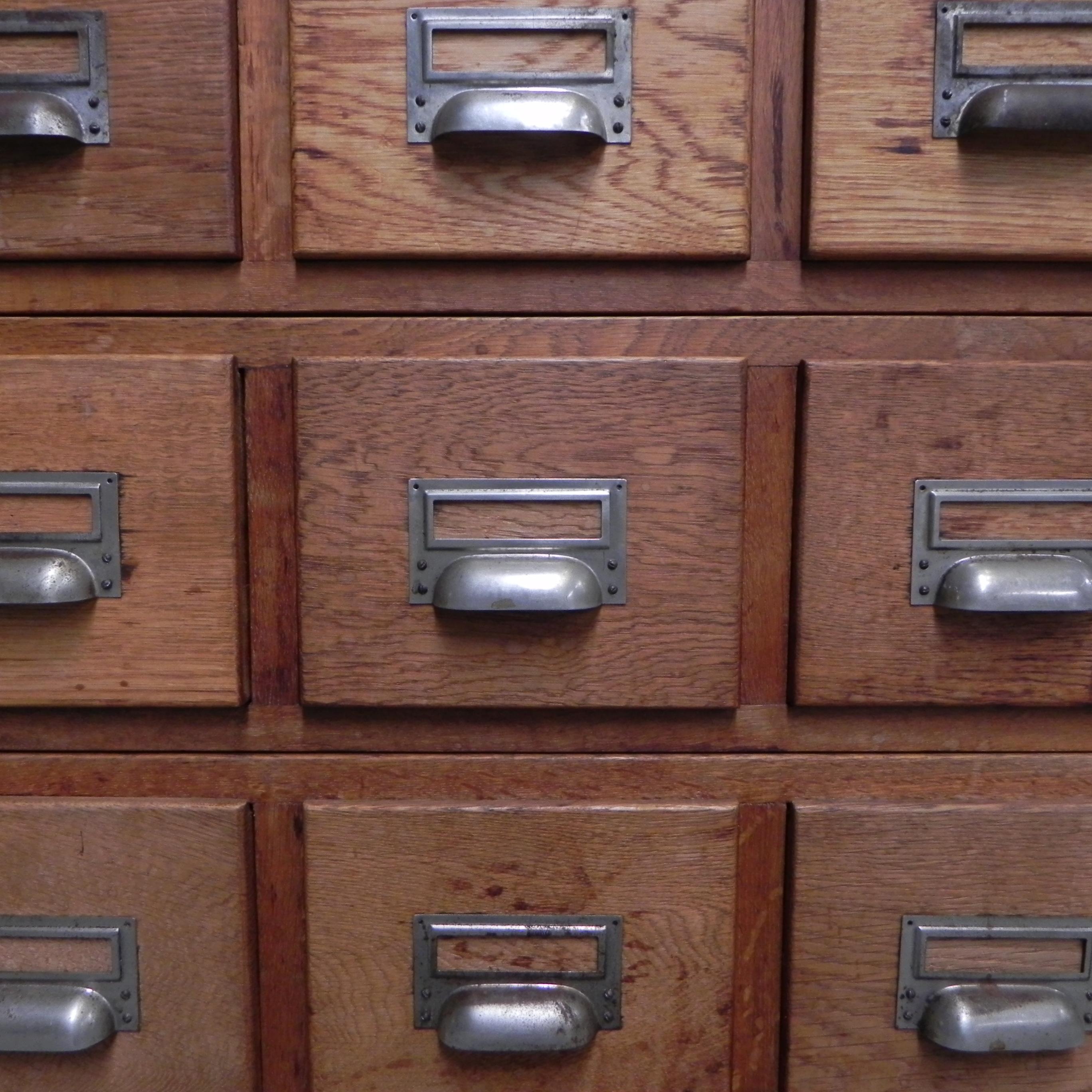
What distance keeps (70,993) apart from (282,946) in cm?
12

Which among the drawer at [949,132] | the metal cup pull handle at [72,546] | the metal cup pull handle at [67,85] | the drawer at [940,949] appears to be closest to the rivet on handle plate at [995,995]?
the drawer at [940,949]

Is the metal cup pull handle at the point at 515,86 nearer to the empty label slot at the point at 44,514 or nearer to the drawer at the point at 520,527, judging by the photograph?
the drawer at the point at 520,527

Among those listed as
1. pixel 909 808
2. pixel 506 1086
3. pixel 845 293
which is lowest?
Result: pixel 506 1086

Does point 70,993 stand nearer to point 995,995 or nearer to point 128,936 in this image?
point 128,936

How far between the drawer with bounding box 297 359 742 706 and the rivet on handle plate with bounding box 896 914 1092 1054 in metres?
0.19

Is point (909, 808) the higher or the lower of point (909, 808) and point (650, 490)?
the lower

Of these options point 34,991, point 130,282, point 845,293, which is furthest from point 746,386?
point 34,991

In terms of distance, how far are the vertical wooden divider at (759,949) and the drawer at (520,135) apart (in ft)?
1.03

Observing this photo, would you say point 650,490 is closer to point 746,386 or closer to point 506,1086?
point 746,386

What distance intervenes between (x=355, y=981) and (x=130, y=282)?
15.7 inches

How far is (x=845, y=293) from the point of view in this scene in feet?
1.89

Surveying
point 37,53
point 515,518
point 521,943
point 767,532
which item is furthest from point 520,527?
point 37,53

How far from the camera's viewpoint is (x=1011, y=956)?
1.98 ft

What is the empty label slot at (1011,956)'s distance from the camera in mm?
604
